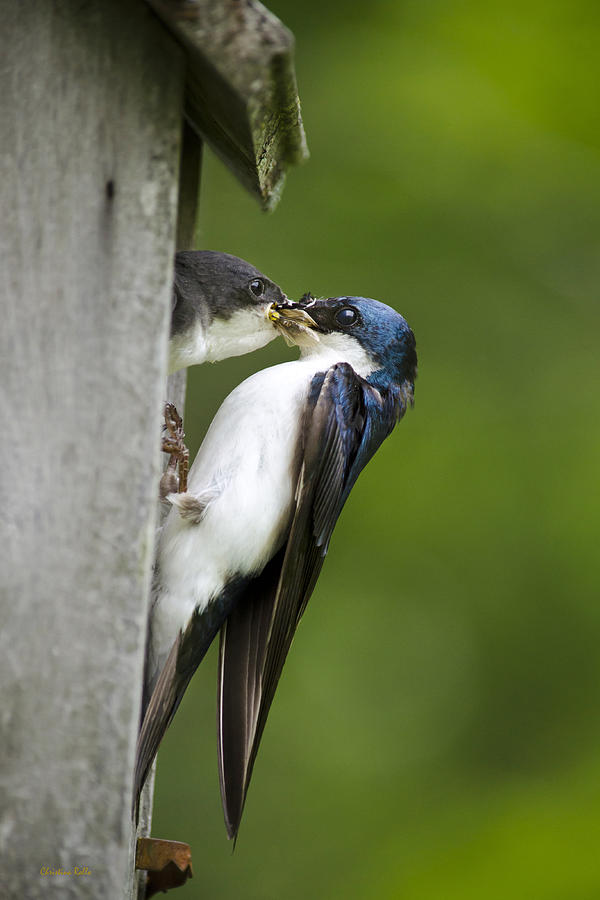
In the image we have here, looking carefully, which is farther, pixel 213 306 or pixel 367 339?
pixel 367 339

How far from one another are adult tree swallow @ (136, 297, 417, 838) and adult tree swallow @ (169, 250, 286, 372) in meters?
0.06

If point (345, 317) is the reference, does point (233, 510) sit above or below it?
below

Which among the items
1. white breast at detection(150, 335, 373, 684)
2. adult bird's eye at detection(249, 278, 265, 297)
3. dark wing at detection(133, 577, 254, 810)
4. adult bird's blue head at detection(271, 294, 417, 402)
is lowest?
dark wing at detection(133, 577, 254, 810)

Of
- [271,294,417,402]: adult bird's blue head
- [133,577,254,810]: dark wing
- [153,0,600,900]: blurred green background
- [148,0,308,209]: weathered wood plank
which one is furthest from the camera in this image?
[153,0,600,900]: blurred green background

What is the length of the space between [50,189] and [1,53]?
→ 168 millimetres

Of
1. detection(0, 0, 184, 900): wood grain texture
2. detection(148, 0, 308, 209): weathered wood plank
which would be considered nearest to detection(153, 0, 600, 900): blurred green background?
detection(148, 0, 308, 209): weathered wood plank

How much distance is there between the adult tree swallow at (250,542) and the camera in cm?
154

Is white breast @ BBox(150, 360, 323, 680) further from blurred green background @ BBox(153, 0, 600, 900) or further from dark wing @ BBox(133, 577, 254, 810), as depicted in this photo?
blurred green background @ BBox(153, 0, 600, 900)

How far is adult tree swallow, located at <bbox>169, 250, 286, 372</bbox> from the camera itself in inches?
62.0

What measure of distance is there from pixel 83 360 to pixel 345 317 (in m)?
0.81

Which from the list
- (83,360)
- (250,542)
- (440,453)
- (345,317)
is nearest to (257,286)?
(345,317)

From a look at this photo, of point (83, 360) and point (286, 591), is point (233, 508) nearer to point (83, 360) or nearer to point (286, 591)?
point (286, 591)

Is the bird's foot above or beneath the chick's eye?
beneath

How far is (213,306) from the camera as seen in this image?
1619 millimetres
